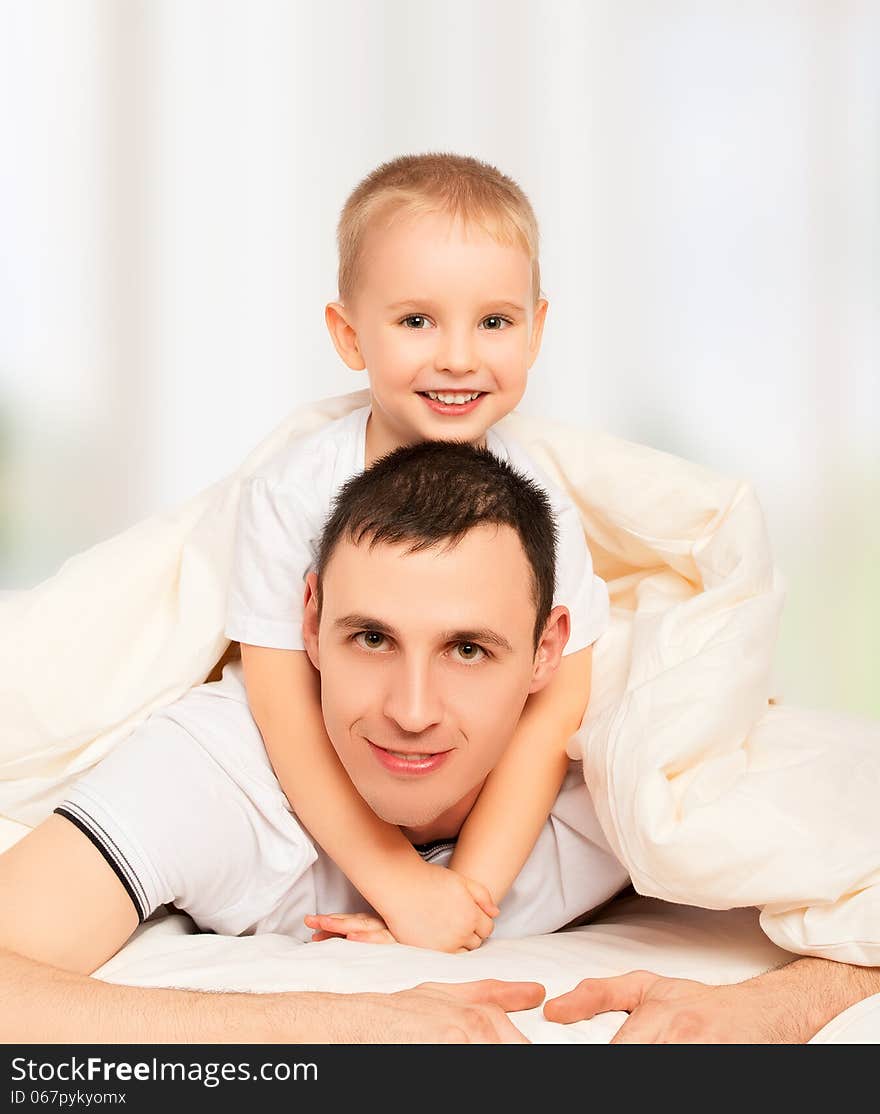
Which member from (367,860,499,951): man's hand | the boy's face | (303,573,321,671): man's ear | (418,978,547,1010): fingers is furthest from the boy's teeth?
(418,978,547,1010): fingers

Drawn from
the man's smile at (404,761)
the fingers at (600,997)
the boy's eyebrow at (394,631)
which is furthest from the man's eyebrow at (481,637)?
the fingers at (600,997)

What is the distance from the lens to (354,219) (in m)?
1.63

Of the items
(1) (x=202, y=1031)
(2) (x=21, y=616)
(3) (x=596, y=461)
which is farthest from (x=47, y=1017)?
(3) (x=596, y=461)

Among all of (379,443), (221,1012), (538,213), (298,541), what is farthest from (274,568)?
(538,213)

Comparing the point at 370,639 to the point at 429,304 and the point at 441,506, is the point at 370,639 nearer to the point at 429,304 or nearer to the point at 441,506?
the point at 441,506

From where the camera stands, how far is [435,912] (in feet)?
4.82

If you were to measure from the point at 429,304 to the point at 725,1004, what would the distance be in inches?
31.8

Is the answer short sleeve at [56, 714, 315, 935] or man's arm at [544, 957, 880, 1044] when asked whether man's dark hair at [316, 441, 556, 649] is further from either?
man's arm at [544, 957, 880, 1044]

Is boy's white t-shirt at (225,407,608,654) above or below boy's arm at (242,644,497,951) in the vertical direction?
above

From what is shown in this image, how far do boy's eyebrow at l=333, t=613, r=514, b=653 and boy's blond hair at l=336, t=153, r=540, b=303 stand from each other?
0.45 meters

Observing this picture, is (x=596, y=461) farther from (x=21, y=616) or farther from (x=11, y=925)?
(x=11, y=925)

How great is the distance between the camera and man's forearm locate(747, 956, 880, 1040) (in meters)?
1.29

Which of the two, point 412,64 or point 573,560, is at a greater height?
point 412,64

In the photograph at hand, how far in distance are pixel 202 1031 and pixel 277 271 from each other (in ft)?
8.32
